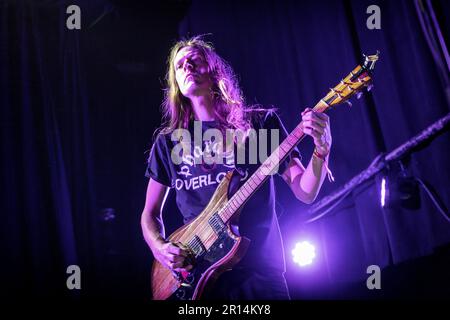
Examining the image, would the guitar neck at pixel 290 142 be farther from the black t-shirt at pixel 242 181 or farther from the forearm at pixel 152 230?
the forearm at pixel 152 230

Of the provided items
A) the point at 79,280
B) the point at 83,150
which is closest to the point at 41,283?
the point at 79,280

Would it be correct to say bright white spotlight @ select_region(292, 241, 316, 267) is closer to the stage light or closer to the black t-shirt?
the stage light

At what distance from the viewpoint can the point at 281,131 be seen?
213 cm

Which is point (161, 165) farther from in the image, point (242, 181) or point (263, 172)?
point (263, 172)

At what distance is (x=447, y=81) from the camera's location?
2076 millimetres

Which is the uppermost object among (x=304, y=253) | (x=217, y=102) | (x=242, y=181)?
(x=217, y=102)

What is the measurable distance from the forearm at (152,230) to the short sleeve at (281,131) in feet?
2.20

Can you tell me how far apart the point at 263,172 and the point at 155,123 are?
4.34 ft

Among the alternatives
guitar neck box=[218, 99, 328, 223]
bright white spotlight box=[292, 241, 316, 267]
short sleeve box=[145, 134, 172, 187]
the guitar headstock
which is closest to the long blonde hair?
short sleeve box=[145, 134, 172, 187]

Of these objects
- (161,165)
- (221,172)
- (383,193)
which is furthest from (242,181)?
(383,193)

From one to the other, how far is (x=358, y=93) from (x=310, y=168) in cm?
38

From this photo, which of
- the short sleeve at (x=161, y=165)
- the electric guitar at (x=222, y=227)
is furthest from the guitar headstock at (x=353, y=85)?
the short sleeve at (x=161, y=165)

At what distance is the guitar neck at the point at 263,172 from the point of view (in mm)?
1966
